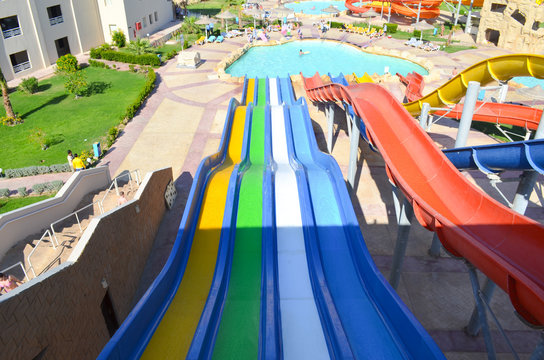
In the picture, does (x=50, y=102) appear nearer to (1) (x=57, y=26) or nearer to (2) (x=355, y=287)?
(1) (x=57, y=26)

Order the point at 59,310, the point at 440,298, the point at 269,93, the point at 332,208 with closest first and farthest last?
the point at 59,310
the point at 440,298
the point at 332,208
the point at 269,93

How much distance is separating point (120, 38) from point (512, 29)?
4097cm

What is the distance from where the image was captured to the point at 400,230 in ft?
38.8

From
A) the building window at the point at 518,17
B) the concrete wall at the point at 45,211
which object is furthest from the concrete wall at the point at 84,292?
the building window at the point at 518,17

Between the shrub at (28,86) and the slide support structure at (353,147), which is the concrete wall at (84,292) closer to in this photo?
the slide support structure at (353,147)

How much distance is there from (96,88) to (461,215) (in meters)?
29.6

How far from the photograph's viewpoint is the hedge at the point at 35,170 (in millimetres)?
19375

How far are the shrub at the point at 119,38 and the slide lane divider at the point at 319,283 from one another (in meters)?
32.4

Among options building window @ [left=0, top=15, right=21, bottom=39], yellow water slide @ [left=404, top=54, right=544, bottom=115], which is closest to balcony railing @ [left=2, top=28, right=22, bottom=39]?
building window @ [left=0, top=15, right=21, bottom=39]

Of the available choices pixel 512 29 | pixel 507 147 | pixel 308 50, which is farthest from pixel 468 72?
pixel 512 29

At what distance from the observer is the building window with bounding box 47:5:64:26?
117 ft

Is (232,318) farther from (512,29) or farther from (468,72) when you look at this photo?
(512,29)

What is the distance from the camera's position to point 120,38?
134 feet

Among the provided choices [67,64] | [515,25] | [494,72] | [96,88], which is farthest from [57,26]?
[515,25]
